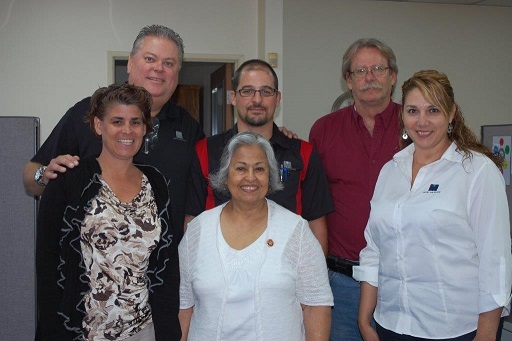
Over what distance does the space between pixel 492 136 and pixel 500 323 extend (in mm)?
2996

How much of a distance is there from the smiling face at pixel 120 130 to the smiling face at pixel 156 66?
54 centimetres

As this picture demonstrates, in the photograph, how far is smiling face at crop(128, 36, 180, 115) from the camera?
2584mm

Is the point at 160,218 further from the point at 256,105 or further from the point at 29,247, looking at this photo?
the point at 29,247

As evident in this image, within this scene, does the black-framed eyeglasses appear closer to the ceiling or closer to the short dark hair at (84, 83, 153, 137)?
the short dark hair at (84, 83, 153, 137)

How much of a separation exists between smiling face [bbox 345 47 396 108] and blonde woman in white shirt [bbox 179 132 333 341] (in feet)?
2.28

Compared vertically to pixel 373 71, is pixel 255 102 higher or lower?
lower

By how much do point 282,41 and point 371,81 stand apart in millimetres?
3471

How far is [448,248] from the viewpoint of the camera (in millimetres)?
1976

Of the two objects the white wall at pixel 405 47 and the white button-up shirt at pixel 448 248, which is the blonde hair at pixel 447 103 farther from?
the white wall at pixel 405 47

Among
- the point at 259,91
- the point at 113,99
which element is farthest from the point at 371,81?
the point at 113,99

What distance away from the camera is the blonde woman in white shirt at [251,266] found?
2.03 meters

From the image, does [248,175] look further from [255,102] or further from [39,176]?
[39,176]

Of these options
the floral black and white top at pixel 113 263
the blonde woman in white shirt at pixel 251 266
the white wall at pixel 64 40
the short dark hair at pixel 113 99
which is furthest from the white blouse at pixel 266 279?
the white wall at pixel 64 40

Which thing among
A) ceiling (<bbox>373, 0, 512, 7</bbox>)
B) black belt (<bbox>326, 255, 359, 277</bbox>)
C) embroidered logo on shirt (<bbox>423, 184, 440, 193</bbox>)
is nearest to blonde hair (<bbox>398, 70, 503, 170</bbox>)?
embroidered logo on shirt (<bbox>423, 184, 440, 193</bbox>)
